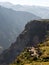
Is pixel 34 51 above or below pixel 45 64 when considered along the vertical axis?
above

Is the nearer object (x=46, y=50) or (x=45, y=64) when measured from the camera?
(x=45, y=64)

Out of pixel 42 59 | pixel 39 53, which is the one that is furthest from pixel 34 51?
pixel 42 59

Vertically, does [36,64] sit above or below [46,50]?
below

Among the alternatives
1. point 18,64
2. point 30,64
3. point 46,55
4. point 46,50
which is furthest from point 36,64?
point 46,50

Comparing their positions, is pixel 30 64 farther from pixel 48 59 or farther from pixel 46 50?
pixel 46 50

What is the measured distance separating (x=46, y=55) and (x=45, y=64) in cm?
1099

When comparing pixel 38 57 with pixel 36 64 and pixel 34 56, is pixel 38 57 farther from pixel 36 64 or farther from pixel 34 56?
pixel 36 64

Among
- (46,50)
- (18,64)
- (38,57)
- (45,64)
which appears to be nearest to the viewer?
(45,64)

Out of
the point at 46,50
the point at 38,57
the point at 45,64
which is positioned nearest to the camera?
the point at 45,64

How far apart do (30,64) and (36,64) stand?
1.62 metres

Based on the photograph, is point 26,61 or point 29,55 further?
point 29,55

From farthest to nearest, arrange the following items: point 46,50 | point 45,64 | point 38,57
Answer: point 46,50 → point 38,57 → point 45,64

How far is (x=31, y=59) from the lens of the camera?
6228 centimetres

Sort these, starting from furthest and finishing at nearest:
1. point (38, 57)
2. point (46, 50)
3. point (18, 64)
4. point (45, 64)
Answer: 1. point (46, 50)
2. point (38, 57)
3. point (18, 64)
4. point (45, 64)
